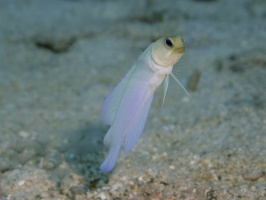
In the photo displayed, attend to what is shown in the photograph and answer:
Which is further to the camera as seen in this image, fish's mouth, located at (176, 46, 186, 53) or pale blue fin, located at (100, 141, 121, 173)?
pale blue fin, located at (100, 141, 121, 173)

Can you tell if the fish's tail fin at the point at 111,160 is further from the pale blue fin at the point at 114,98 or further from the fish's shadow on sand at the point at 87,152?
the fish's shadow on sand at the point at 87,152

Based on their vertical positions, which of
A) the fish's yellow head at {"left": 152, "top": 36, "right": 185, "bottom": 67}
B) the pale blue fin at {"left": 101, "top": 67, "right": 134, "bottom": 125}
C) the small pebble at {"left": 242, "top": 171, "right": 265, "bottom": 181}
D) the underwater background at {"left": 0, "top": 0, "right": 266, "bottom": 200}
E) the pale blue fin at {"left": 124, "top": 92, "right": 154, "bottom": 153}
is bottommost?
the underwater background at {"left": 0, "top": 0, "right": 266, "bottom": 200}

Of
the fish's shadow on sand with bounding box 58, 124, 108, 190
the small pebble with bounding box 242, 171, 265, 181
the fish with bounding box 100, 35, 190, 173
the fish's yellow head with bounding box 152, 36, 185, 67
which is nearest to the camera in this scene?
the fish's yellow head with bounding box 152, 36, 185, 67

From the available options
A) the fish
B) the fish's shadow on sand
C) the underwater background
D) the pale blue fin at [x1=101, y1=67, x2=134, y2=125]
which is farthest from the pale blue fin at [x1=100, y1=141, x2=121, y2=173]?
the fish's shadow on sand

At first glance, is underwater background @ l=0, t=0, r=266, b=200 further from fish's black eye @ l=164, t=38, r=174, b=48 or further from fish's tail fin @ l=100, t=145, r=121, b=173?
fish's tail fin @ l=100, t=145, r=121, b=173

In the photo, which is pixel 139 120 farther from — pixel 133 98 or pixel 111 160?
pixel 111 160

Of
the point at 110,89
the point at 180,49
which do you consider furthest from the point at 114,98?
the point at 110,89

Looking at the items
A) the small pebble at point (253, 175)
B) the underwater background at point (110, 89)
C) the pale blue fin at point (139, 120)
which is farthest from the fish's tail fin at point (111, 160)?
the small pebble at point (253, 175)
